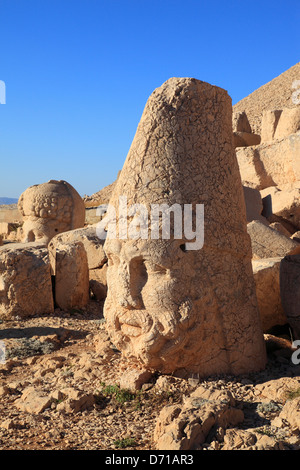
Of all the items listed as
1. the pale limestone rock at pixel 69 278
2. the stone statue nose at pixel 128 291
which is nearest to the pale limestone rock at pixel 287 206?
the pale limestone rock at pixel 69 278

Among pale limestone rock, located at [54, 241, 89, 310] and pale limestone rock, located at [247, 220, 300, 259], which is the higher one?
pale limestone rock, located at [247, 220, 300, 259]

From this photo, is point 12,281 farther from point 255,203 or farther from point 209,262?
point 255,203

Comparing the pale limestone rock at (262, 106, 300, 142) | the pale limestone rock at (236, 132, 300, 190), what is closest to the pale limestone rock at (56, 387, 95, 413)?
the pale limestone rock at (236, 132, 300, 190)

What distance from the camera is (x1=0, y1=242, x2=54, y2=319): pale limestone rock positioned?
21.1 ft

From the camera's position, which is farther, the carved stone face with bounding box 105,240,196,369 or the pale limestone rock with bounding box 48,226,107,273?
the pale limestone rock with bounding box 48,226,107,273

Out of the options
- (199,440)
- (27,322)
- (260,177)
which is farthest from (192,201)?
(260,177)

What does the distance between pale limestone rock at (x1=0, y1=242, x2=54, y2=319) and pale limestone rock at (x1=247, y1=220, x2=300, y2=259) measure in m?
2.85

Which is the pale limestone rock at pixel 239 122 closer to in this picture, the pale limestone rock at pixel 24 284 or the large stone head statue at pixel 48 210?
the large stone head statue at pixel 48 210

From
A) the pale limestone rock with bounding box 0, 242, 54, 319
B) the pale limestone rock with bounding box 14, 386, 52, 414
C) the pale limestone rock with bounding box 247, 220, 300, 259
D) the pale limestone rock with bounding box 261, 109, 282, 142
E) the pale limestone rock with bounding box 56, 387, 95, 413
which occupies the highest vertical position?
the pale limestone rock with bounding box 261, 109, 282, 142

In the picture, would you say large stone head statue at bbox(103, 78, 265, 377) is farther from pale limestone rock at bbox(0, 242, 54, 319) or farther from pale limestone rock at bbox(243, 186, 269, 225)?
pale limestone rock at bbox(243, 186, 269, 225)

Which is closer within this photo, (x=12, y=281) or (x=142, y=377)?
(x=142, y=377)

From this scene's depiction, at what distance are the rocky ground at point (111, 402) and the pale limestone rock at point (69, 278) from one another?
1.95m

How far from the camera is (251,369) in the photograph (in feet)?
12.5
